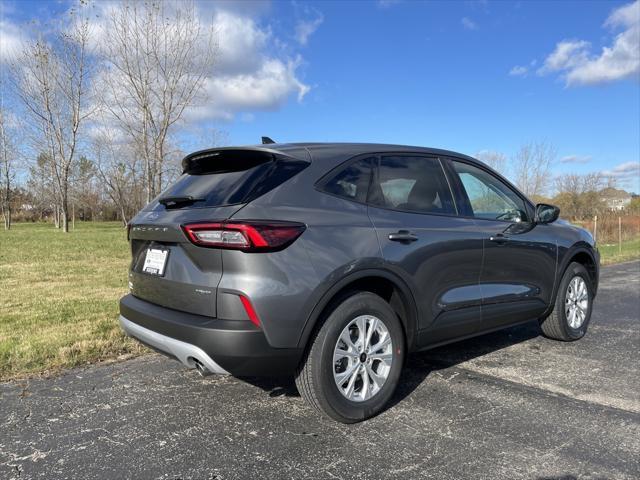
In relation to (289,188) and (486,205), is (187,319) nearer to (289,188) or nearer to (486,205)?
(289,188)

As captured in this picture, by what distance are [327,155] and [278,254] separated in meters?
0.83

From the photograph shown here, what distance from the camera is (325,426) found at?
299 centimetres

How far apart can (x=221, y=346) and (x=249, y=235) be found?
615mm

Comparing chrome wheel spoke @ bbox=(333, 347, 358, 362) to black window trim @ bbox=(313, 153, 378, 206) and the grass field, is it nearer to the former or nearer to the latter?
black window trim @ bbox=(313, 153, 378, 206)

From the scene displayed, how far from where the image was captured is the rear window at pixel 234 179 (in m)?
2.83

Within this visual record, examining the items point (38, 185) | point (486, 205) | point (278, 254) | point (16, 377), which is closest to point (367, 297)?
point (278, 254)

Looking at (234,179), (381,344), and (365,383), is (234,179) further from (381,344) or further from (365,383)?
(365,383)

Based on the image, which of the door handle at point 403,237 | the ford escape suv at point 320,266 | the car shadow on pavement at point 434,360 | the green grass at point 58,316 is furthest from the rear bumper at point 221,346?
the green grass at point 58,316

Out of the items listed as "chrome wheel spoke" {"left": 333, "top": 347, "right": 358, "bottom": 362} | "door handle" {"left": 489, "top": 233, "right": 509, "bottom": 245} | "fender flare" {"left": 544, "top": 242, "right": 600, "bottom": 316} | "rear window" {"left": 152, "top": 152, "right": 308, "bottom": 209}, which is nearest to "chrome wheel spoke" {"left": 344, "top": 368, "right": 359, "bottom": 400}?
"chrome wheel spoke" {"left": 333, "top": 347, "right": 358, "bottom": 362}

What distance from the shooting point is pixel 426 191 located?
361cm

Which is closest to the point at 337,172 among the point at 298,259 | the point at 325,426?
the point at 298,259

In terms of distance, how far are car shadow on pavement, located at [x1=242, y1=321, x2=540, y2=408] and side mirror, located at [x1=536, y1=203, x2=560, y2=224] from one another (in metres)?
1.25

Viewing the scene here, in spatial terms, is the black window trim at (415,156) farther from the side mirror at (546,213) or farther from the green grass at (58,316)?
the green grass at (58,316)

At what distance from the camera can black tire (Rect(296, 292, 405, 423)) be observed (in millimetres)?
2816
